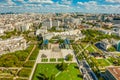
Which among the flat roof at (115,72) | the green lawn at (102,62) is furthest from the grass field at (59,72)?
the green lawn at (102,62)

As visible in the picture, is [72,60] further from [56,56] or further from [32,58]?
[32,58]

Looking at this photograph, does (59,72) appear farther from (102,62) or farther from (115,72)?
(102,62)

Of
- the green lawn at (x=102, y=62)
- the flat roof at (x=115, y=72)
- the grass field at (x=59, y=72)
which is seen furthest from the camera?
the green lawn at (x=102, y=62)

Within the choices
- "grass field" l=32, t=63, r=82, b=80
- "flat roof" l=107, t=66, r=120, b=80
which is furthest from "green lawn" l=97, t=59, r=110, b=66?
"flat roof" l=107, t=66, r=120, b=80

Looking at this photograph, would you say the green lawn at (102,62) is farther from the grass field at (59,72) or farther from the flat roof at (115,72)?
the flat roof at (115,72)

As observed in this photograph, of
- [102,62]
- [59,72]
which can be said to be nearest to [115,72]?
[102,62]

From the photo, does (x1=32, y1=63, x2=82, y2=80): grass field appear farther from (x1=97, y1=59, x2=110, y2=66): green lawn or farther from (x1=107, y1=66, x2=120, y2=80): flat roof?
(x1=97, y1=59, x2=110, y2=66): green lawn

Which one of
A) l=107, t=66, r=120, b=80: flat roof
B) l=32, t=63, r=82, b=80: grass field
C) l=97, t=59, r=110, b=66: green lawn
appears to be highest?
l=107, t=66, r=120, b=80: flat roof

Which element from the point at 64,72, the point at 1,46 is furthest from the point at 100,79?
the point at 1,46
